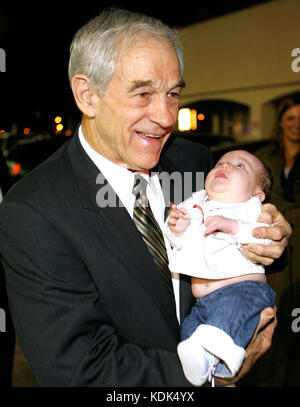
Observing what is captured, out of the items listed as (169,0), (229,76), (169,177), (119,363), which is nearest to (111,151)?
(169,177)

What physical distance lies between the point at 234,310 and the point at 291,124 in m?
2.59

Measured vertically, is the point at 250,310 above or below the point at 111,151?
below

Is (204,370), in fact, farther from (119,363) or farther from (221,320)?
(119,363)

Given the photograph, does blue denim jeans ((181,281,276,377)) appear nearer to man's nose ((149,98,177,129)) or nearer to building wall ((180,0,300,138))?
man's nose ((149,98,177,129))

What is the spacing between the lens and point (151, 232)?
1.71 meters

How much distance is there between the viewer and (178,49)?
5.71ft

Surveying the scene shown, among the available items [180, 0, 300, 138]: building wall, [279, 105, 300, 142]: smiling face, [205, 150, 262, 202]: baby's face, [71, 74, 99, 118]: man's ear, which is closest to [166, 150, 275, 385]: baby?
[205, 150, 262, 202]: baby's face

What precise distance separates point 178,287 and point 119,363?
0.42 metres

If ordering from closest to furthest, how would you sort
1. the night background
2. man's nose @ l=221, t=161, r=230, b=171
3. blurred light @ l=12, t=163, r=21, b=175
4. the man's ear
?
the man's ear < man's nose @ l=221, t=161, r=230, b=171 < blurred light @ l=12, t=163, r=21, b=175 < the night background

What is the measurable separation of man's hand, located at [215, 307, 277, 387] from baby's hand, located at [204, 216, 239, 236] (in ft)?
1.19

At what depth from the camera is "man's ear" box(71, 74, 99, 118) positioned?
1733 mm

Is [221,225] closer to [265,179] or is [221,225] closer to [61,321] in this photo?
[265,179]

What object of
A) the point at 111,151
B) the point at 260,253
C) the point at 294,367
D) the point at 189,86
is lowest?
the point at 294,367

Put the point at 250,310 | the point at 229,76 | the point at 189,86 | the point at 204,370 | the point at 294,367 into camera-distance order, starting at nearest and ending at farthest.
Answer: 1. the point at 204,370
2. the point at 250,310
3. the point at 294,367
4. the point at 229,76
5. the point at 189,86
